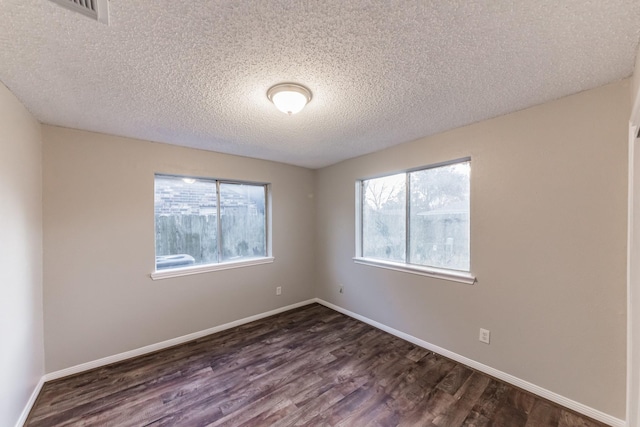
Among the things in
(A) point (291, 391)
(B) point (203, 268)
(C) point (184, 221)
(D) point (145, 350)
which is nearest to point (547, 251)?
(A) point (291, 391)

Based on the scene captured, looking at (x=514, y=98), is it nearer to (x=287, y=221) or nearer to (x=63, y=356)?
(x=287, y=221)

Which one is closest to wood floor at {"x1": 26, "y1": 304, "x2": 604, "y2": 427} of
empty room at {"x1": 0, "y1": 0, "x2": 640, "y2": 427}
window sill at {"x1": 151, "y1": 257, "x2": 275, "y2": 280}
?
empty room at {"x1": 0, "y1": 0, "x2": 640, "y2": 427}

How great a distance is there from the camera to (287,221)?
151 inches

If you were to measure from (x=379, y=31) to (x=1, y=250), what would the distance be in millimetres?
2525

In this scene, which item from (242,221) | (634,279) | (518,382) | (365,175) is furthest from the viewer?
(242,221)

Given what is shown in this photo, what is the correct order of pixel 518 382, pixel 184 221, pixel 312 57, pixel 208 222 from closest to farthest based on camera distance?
pixel 312 57, pixel 518 382, pixel 184 221, pixel 208 222

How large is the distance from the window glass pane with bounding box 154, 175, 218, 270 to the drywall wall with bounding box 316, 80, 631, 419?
2.67 m

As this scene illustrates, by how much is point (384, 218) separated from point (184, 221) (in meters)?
2.57

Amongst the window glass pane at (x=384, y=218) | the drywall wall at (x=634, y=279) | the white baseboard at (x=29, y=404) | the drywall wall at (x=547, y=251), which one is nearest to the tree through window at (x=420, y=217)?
the window glass pane at (x=384, y=218)

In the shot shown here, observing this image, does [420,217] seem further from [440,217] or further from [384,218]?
[384,218]

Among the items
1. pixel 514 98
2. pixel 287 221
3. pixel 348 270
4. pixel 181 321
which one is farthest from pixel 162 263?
pixel 514 98

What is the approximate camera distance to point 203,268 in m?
3.00

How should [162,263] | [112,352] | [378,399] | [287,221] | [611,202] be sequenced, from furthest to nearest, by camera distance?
[287,221] < [162,263] < [112,352] < [378,399] < [611,202]

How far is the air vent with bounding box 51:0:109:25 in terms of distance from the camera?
954 millimetres
